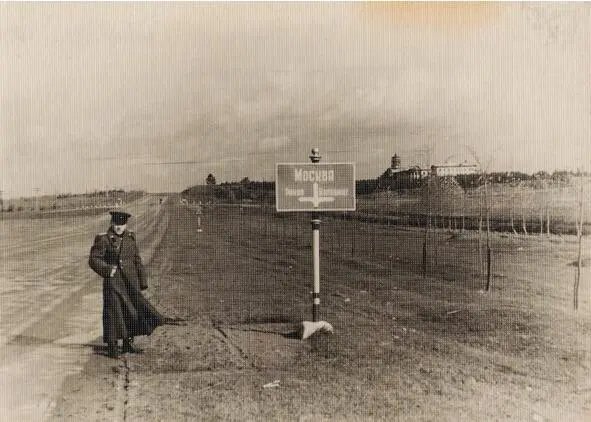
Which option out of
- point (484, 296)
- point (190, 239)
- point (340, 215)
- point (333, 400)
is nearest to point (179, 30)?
point (333, 400)

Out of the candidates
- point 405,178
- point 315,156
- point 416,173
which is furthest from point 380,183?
point 315,156

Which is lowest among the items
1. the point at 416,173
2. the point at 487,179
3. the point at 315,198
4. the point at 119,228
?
the point at 119,228

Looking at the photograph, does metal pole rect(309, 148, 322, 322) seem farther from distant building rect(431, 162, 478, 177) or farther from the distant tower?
distant building rect(431, 162, 478, 177)

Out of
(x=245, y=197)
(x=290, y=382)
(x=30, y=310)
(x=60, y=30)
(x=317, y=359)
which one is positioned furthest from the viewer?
(x=245, y=197)

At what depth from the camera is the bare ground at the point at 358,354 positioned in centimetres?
456

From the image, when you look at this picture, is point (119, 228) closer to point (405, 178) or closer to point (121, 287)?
point (121, 287)

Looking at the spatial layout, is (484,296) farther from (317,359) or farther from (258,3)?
(258,3)

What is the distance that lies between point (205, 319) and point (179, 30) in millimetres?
3947

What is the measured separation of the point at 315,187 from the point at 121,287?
2.51 metres

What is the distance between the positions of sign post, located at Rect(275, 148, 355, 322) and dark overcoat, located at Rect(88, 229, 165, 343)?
1789 mm

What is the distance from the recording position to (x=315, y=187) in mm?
6398

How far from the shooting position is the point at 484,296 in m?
8.86

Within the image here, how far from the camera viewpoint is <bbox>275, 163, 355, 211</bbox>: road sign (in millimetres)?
6309

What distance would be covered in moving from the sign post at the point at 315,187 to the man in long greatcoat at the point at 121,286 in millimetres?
1787
